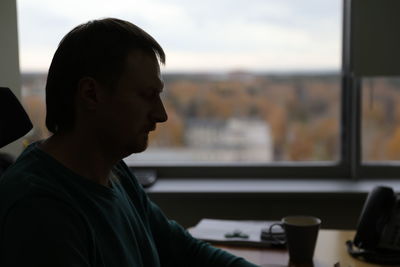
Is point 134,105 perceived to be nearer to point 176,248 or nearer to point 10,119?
point 10,119

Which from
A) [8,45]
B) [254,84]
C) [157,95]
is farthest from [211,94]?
[157,95]

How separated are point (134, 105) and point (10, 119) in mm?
259

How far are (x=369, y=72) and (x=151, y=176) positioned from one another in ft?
3.82

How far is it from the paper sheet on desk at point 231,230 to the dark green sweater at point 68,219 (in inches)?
8.2

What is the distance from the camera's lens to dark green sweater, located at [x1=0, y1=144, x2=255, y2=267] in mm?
745

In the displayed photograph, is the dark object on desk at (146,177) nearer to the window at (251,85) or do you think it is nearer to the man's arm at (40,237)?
the window at (251,85)

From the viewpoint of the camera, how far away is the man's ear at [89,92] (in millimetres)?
919

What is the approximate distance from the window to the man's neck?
167cm

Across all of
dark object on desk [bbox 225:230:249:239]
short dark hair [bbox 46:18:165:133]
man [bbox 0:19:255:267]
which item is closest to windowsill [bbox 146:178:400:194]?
dark object on desk [bbox 225:230:249:239]

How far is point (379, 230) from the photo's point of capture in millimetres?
1454

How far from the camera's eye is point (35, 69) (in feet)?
8.73

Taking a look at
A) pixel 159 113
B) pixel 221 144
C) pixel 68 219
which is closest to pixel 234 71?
pixel 221 144

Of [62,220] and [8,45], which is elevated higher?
[8,45]

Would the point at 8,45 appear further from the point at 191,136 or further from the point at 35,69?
the point at 191,136
